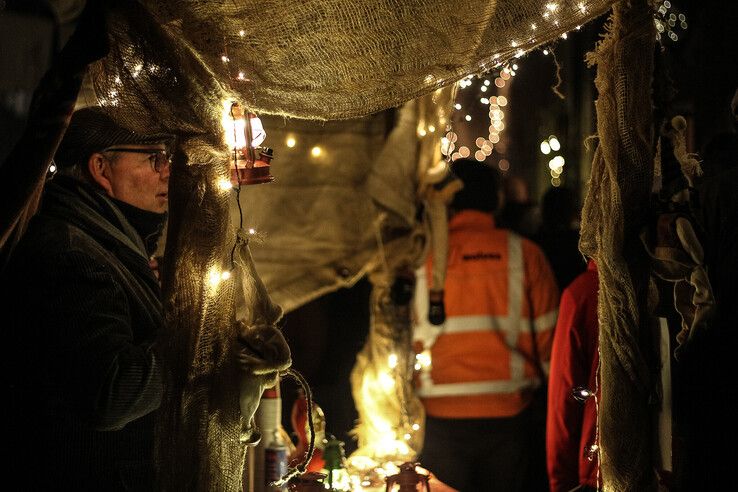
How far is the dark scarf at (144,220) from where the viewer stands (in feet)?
8.90

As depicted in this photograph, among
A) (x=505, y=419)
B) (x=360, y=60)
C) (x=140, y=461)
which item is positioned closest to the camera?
(x=140, y=461)

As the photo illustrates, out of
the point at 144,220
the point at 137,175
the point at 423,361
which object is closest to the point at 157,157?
the point at 137,175

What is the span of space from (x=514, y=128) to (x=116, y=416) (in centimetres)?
1135

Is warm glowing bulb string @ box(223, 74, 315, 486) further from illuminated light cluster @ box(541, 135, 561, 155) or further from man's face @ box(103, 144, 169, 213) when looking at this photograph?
illuminated light cluster @ box(541, 135, 561, 155)

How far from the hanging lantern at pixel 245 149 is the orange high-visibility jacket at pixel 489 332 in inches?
85.6

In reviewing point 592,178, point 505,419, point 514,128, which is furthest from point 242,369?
point 514,128

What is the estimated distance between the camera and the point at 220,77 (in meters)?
2.45

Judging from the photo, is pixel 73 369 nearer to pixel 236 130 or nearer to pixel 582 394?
pixel 236 130

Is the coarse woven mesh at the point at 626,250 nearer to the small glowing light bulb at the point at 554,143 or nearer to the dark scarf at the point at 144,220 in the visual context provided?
the dark scarf at the point at 144,220

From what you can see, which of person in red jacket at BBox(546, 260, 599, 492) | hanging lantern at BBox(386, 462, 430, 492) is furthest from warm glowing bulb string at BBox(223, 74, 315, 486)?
person in red jacket at BBox(546, 260, 599, 492)

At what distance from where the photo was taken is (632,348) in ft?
8.47

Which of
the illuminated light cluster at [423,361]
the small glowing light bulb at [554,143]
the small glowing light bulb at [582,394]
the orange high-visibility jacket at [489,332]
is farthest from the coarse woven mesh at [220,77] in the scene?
the small glowing light bulb at [554,143]

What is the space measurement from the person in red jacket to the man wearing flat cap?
6.38 feet

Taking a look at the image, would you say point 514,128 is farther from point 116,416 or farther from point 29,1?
point 116,416
